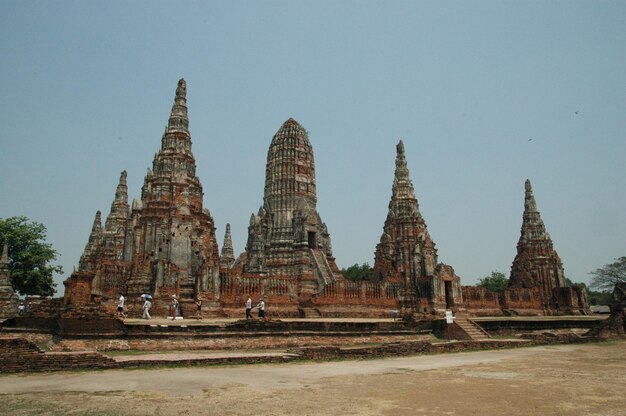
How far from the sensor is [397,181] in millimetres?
40594

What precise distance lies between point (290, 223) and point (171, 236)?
451 inches

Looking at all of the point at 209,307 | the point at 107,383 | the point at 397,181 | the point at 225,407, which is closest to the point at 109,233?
the point at 209,307

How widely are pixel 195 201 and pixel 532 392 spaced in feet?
75.8

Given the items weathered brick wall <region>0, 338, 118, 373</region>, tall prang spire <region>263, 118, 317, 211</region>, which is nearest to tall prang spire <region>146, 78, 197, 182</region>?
tall prang spire <region>263, 118, 317, 211</region>

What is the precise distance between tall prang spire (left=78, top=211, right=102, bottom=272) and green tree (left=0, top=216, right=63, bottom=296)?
217 centimetres

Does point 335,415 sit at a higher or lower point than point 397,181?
lower

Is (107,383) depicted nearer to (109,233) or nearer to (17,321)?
(17,321)

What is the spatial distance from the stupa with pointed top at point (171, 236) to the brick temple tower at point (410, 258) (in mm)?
12854

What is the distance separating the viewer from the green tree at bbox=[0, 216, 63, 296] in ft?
121

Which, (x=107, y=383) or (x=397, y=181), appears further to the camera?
(x=397, y=181)

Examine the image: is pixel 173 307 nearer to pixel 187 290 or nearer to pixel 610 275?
pixel 187 290

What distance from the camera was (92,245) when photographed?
138 feet

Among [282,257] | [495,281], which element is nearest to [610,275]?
[495,281]

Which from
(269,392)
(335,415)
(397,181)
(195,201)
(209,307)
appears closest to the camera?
(335,415)
